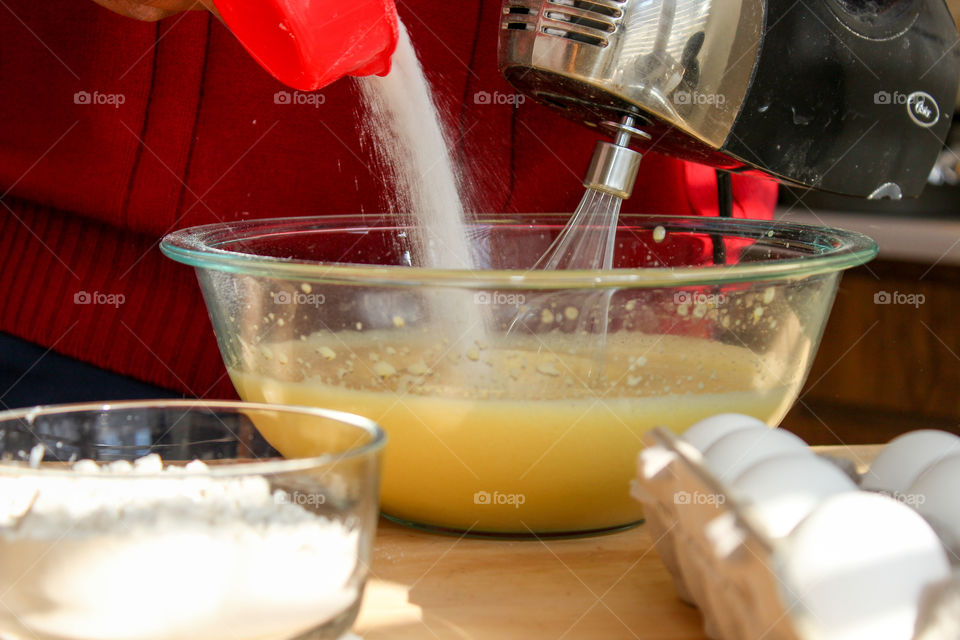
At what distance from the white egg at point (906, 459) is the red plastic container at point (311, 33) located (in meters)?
0.33

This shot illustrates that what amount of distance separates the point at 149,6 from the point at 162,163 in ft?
0.90

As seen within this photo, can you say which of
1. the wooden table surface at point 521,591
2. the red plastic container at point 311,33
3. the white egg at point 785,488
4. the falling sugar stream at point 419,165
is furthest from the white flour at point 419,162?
the white egg at point 785,488

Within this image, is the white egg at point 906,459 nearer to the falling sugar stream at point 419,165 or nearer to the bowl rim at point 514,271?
the bowl rim at point 514,271

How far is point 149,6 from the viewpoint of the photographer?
2.02 feet

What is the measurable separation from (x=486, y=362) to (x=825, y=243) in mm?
224

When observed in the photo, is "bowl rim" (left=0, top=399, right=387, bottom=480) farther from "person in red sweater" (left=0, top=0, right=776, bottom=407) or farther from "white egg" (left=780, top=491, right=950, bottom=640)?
"person in red sweater" (left=0, top=0, right=776, bottom=407)

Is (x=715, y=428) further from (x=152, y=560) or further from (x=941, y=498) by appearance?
(x=152, y=560)

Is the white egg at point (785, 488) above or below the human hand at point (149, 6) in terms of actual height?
below

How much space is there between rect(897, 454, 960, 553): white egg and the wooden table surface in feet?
0.31

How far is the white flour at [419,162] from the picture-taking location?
640 millimetres

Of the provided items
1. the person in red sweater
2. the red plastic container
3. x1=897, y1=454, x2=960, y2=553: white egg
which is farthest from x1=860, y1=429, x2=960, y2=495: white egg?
the person in red sweater

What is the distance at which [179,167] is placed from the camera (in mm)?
874

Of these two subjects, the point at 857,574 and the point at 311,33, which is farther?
the point at 311,33

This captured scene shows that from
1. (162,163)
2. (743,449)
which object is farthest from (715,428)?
(162,163)
